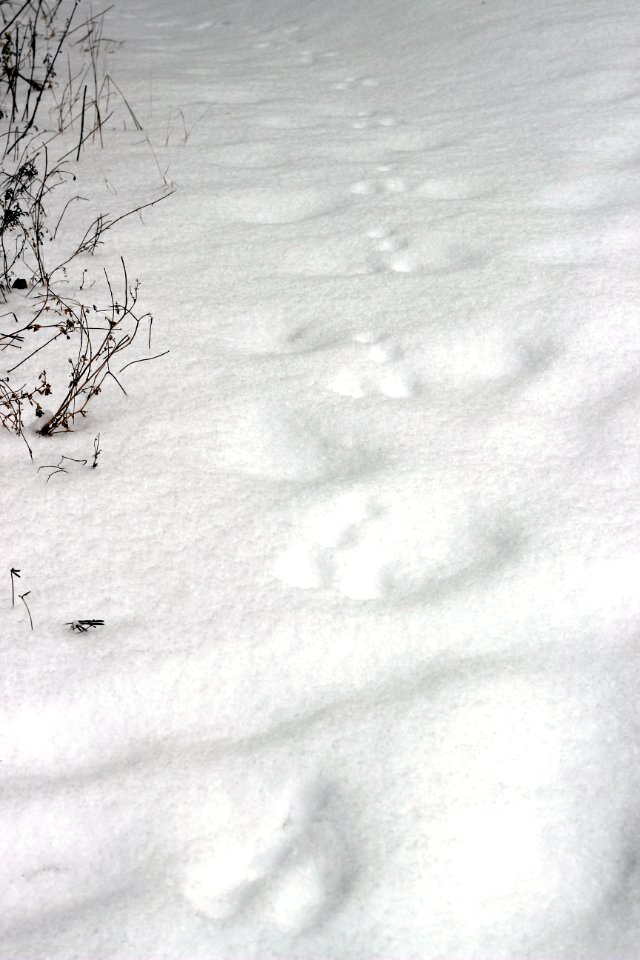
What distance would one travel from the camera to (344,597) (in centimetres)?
134

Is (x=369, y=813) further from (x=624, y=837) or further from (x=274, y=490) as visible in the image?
(x=274, y=490)

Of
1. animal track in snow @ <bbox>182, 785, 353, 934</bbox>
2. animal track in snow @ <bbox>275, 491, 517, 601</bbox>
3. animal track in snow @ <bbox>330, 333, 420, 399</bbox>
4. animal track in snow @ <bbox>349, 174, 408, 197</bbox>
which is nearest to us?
animal track in snow @ <bbox>182, 785, 353, 934</bbox>

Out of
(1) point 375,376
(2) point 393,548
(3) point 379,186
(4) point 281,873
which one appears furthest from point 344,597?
(3) point 379,186

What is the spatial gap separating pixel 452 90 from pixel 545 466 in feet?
8.17

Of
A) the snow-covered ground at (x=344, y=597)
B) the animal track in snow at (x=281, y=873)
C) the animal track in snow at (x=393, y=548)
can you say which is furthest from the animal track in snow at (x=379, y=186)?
Answer: the animal track in snow at (x=281, y=873)

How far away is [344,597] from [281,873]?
45 cm

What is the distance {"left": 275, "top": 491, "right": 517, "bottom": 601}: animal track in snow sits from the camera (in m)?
1.37

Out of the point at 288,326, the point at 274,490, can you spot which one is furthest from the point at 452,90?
the point at 274,490

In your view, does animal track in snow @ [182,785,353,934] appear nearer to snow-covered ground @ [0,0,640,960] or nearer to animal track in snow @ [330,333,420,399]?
snow-covered ground @ [0,0,640,960]

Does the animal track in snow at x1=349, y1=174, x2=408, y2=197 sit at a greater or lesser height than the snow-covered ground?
greater

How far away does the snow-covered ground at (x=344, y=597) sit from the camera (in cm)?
99

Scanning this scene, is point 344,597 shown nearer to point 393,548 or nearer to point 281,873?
point 393,548

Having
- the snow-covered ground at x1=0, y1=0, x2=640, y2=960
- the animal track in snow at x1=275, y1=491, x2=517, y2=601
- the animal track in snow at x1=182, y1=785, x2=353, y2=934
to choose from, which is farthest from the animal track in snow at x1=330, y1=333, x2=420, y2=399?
the animal track in snow at x1=182, y1=785, x2=353, y2=934

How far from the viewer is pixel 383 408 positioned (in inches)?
67.5
